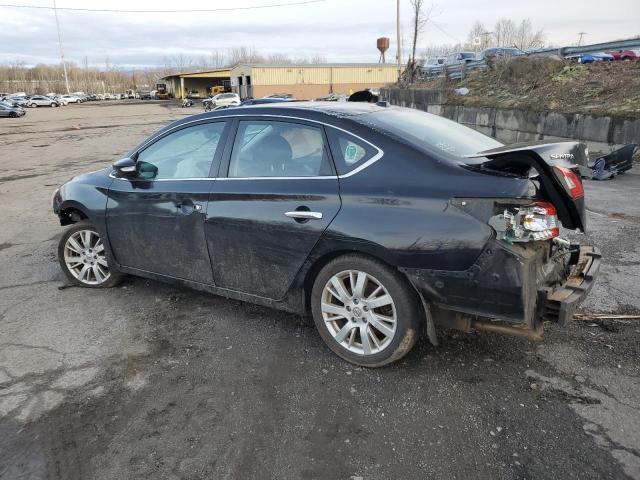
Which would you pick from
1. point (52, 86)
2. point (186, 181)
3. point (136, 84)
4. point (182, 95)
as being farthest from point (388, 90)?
point (136, 84)

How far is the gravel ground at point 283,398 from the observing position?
248 centimetres

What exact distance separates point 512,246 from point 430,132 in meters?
1.19

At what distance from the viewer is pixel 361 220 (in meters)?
3.05

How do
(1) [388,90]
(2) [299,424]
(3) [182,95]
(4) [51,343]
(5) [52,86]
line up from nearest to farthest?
(2) [299,424] < (4) [51,343] < (1) [388,90] < (3) [182,95] < (5) [52,86]

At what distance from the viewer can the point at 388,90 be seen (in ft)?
88.2

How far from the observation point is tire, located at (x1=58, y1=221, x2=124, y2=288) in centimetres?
471

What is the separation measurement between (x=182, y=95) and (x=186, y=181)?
91102mm

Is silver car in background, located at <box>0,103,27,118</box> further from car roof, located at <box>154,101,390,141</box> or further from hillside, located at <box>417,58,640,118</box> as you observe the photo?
car roof, located at <box>154,101,390,141</box>

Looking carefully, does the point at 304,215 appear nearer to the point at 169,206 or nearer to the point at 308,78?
the point at 169,206

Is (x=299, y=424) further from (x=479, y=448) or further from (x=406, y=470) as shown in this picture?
(x=479, y=448)

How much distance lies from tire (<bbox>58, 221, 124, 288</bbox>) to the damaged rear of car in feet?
10.4

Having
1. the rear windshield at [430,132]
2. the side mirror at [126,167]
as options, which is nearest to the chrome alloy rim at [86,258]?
the side mirror at [126,167]

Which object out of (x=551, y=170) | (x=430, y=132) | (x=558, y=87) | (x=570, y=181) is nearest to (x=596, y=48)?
(x=558, y=87)

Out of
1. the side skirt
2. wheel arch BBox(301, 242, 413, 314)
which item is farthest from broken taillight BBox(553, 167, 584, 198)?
the side skirt
